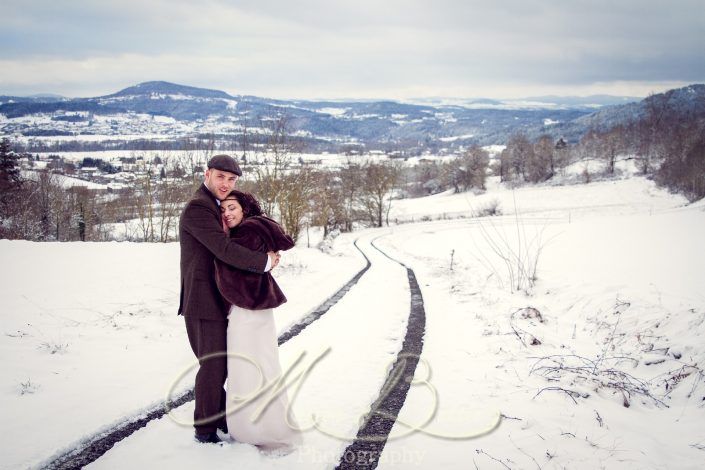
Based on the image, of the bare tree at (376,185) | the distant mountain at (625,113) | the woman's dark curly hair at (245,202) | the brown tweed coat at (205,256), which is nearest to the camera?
the brown tweed coat at (205,256)

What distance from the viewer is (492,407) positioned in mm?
4410

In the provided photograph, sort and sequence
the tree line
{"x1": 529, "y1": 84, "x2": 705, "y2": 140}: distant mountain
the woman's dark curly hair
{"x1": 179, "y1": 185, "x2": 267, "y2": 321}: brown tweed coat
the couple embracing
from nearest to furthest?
1. {"x1": 179, "y1": 185, "x2": 267, "y2": 321}: brown tweed coat
2. the couple embracing
3. the woman's dark curly hair
4. the tree line
5. {"x1": 529, "y1": 84, "x2": 705, "y2": 140}: distant mountain

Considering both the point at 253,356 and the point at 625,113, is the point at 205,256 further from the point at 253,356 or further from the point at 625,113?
the point at 625,113

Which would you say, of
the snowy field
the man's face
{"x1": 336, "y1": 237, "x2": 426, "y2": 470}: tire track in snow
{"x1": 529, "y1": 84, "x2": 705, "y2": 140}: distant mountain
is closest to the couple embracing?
the man's face

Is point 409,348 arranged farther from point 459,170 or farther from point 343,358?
point 459,170

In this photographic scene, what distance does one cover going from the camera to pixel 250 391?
11.4 feet

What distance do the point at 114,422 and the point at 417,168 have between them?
388 ft

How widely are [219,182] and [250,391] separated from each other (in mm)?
1882

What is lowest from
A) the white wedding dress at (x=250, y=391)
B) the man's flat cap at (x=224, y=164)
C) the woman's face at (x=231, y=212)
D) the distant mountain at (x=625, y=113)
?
the white wedding dress at (x=250, y=391)

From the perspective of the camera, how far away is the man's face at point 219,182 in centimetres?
354

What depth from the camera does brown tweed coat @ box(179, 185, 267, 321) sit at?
326 centimetres

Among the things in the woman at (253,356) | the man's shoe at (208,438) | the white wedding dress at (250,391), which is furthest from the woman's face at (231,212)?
the man's shoe at (208,438)

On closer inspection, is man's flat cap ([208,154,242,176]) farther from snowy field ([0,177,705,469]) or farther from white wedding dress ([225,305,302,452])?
snowy field ([0,177,705,469])

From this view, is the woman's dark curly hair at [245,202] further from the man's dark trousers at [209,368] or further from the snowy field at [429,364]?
the snowy field at [429,364]
